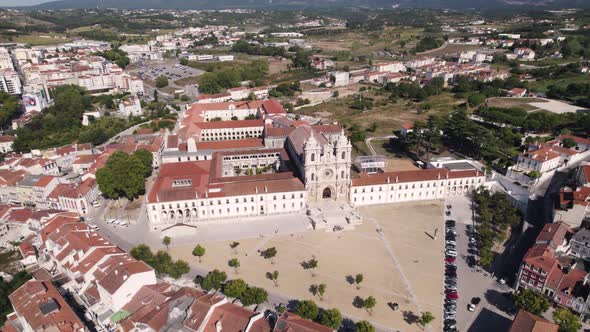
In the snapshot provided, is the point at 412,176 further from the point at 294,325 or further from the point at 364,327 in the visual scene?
the point at 294,325

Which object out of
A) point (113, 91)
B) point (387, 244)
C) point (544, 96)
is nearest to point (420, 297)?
point (387, 244)

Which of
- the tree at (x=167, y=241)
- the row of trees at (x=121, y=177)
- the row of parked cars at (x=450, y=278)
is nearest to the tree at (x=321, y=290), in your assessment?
the row of parked cars at (x=450, y=278)

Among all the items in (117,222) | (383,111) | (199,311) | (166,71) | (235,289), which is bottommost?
(117,222)

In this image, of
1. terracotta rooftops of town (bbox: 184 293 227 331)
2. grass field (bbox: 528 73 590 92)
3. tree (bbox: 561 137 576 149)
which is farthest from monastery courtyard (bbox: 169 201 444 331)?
grass field (bbox: 528 73 590 92)

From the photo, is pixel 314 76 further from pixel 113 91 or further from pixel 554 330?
pixel 554 330

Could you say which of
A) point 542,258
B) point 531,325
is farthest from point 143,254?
point 542,258

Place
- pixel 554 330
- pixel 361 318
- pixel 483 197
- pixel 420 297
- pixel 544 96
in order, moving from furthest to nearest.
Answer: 1. pixel 544 96
2. pixel 483 197
3. pixel 420 297
4. pixel 361 318
5. pixel 554 330
